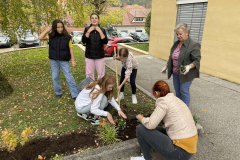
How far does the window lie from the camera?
21.4ft

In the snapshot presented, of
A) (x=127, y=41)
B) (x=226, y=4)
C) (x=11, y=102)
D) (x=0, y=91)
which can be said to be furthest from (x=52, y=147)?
(x=127, y=41)

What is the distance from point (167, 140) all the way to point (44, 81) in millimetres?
4426

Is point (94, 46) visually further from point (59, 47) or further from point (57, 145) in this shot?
point (57, 145)

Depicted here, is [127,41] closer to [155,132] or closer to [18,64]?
[18,64]

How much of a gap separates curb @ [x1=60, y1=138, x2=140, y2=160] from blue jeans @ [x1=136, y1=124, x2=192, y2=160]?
0.29 meters

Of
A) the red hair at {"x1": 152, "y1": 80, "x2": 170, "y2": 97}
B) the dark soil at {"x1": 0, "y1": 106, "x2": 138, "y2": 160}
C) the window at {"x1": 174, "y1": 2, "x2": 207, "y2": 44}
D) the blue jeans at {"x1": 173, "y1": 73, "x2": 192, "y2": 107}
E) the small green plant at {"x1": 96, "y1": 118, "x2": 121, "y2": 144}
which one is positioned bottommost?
the dark soil at {"x1": 0, "y1": 106, "x2": 138, "y2": 160}

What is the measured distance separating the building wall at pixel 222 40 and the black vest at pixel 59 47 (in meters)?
5.02

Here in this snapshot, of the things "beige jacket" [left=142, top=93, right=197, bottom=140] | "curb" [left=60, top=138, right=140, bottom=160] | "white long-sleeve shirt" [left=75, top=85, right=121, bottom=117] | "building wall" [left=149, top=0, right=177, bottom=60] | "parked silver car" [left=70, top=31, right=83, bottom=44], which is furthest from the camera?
"parked silver car" [left=70, top=31, right=83, bottom=44]

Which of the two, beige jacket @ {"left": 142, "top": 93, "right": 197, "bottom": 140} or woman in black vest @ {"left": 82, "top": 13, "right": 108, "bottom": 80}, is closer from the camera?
beige jacket @ {"left": 142, "top": 93, "right": 197, "bottom": 140}

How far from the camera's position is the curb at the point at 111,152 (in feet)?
7.84

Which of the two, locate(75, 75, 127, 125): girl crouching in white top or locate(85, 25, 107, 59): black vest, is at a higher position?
locate(85, 25, 107, 59): black vest

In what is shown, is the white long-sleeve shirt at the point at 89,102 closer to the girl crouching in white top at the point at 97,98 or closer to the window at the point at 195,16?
the girl crouching in white top at the point at 97,98

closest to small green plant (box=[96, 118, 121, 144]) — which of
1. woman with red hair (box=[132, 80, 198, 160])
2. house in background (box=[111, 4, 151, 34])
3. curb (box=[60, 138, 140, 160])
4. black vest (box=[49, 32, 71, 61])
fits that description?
curb (box=[60, 138, 140, 160])

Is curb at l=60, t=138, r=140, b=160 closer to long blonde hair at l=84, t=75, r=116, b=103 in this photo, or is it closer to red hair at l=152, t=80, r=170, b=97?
long blonde hair at l=84, t=75, r=116, b=103
